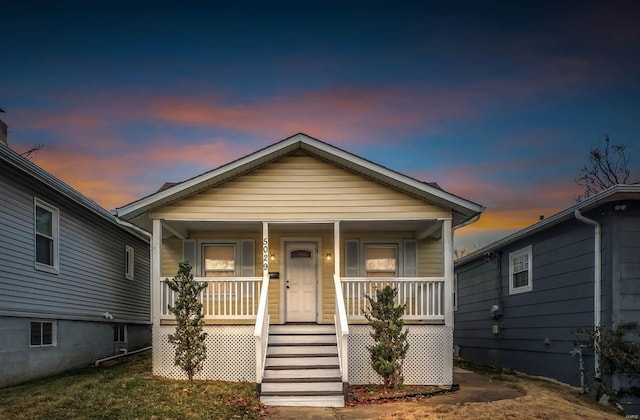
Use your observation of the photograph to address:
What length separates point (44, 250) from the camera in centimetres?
1351

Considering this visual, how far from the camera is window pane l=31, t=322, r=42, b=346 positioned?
42.0 ft

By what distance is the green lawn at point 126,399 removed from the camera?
30.2 feet

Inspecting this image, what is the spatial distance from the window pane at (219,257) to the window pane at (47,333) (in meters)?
3.90

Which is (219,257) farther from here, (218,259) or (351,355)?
(351,355)

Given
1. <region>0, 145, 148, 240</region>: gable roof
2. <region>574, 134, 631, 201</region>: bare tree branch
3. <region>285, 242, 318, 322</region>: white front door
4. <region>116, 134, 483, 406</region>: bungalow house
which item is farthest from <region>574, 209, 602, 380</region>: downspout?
<region>574, 134, 631, 201</region>: bare tree branch

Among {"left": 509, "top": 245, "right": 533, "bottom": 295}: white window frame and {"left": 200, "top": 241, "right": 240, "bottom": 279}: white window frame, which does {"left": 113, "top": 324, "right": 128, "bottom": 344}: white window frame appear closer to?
{"left": 200, "top": 241, "right": 240, "bottom": 279}: white window frame

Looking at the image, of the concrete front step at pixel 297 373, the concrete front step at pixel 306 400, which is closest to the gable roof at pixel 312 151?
the concrete front step at pixel 297 373

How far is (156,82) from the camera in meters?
17.3

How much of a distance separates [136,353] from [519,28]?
1475 centimetres

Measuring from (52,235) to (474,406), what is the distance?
965 cm

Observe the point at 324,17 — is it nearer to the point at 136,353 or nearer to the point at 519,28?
the point at 519,28

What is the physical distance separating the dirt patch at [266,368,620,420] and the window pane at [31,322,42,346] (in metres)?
5.55

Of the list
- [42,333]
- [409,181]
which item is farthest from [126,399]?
[409,181]

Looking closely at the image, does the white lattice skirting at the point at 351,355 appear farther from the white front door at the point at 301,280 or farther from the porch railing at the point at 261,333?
the white front door at the point at 301,280
